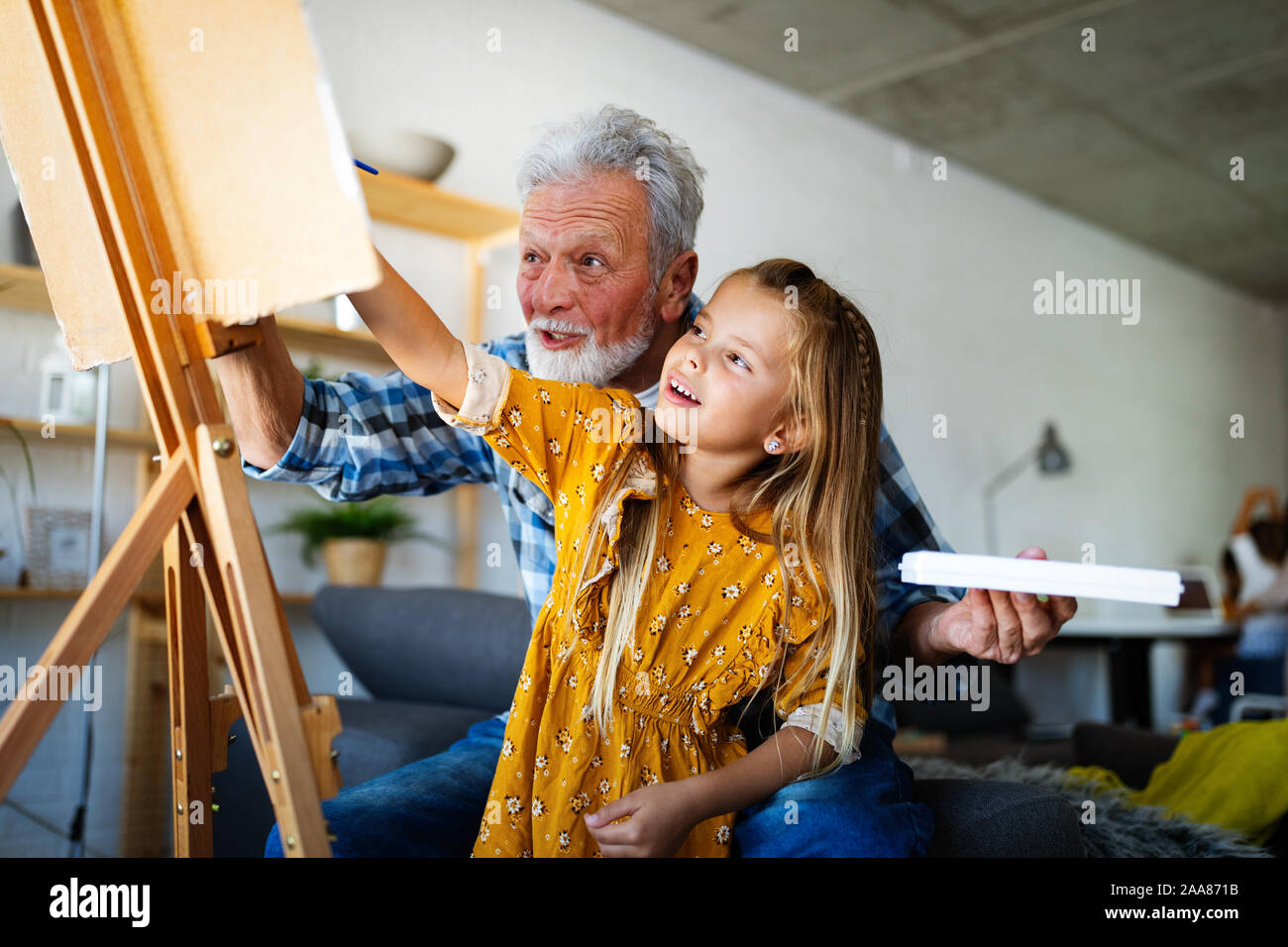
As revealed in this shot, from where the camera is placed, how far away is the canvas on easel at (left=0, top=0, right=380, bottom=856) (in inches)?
33.3

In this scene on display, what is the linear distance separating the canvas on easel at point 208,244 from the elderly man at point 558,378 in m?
0.25

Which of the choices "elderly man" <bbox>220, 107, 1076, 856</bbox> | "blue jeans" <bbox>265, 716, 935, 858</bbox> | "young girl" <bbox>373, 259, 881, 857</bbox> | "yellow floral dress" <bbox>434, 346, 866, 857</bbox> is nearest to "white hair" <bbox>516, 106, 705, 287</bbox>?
"elderly man" <bbox>220, 107, 1076, 856</bbox>

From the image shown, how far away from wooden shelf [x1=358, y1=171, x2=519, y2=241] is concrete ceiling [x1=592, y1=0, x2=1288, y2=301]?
94cm

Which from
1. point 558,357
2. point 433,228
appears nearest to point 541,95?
point 433,228

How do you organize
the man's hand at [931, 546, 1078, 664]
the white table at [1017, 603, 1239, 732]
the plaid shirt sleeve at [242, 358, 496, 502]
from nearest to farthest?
the man's hand at [931, 546, 1078, 664], the plaid shirt sleeve at [242, 358, 496, 502], the white table at [1017, 603, 1239, 732]

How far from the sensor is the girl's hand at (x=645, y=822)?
0.97 m

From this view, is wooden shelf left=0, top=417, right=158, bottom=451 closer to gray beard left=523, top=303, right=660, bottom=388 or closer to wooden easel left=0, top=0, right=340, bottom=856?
gray beard left=523, top=303, right=660, bottom=388

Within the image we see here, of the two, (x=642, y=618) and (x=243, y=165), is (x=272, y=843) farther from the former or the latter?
(x=243, y=165)

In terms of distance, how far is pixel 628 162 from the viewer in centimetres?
141

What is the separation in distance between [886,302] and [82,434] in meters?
3.15

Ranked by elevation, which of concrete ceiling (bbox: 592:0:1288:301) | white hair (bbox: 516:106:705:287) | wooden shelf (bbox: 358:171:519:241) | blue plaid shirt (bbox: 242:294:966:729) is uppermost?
concrete ceiling (bbox: 592:0:1288:301)

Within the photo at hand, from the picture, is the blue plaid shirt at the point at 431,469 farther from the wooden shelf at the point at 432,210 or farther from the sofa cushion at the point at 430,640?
the wooden shelf at the point at 432,210

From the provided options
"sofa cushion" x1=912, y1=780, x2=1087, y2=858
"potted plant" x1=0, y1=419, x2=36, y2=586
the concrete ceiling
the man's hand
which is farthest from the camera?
the concrete ceiling
